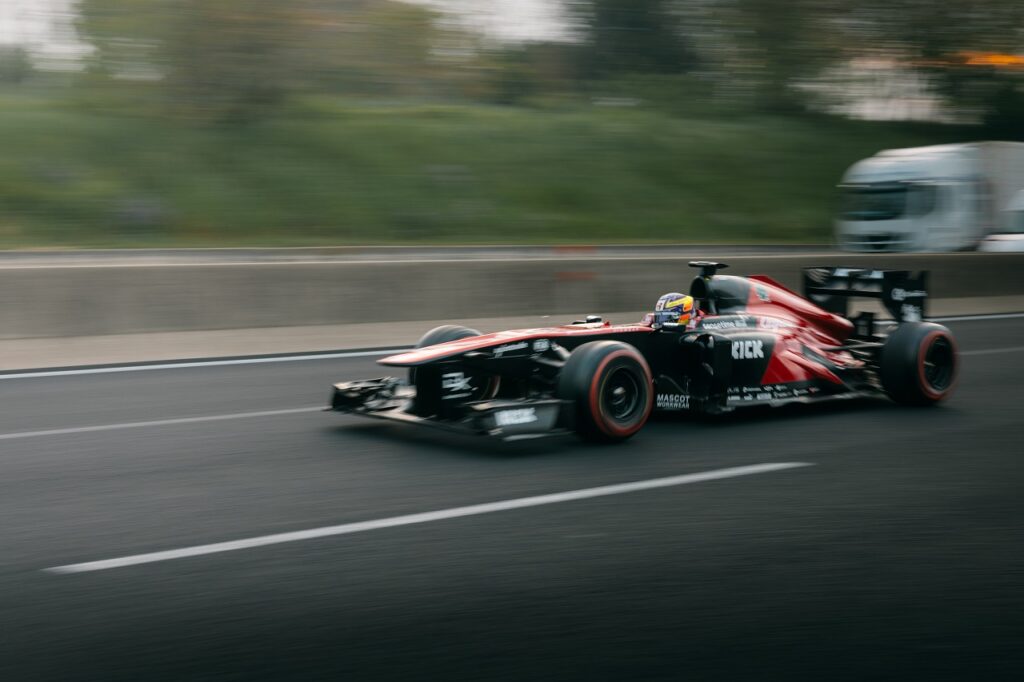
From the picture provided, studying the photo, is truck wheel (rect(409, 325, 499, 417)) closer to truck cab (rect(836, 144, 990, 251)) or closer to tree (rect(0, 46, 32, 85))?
truck cab (rect(836, 144, 990, 251))

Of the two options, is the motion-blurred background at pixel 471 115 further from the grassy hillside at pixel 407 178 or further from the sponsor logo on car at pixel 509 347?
the sponsor logo on car at pixel 509 347

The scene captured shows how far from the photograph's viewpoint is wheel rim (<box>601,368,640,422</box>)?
7.52 m

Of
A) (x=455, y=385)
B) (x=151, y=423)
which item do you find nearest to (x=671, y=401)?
(x=455, y=385)

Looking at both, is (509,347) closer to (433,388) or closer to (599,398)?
(433,388)

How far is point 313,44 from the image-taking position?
123ft

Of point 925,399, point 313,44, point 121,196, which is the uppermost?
point 313,44

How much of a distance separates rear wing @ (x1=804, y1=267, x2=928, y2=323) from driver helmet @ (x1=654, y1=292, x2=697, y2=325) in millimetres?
2312

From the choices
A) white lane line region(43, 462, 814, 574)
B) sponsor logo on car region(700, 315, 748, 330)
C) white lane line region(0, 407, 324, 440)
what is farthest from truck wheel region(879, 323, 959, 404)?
white lane line region(0, 407, 324, 440)

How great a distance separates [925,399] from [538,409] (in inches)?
149

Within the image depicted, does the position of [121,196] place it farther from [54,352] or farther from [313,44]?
[54,352]

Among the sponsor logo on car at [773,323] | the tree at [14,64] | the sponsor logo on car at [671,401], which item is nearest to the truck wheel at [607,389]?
the sponsor logo on car at [671,401]

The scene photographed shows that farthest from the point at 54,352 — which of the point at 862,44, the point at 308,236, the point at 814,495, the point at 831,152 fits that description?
the point at 862,44

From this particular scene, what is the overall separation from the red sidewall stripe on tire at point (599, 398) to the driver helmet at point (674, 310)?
2.01 feet

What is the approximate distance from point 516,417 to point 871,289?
4419 mm
